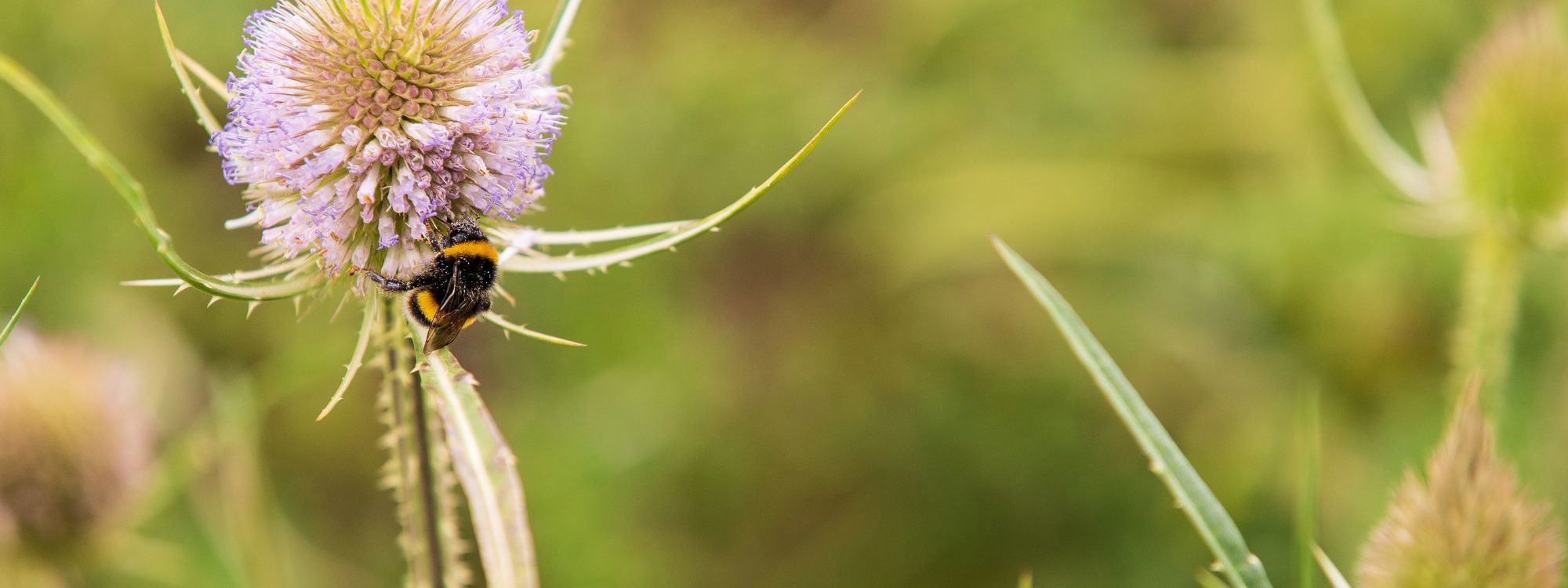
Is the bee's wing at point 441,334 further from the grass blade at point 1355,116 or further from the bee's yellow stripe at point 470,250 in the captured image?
the grass blade at point 1355,116

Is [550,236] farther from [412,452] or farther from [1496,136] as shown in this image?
[1496,136]

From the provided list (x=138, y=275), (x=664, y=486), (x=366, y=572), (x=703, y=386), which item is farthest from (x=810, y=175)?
(x=138, y=275)

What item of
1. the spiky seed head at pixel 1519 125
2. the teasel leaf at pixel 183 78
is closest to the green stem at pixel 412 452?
the teasel leaf at pixel 183 78

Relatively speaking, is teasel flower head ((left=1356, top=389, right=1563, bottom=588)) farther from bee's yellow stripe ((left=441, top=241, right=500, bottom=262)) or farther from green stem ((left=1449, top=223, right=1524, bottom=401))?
bee's yellow stripe ((left=441, top=241, right=500, bottom=262))

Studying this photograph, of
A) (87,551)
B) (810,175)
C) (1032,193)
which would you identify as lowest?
(87,551)

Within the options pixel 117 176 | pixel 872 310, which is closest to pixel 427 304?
Answer: pixel 117 176

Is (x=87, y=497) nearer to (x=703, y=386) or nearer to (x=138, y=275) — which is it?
(x=138, y=275)
